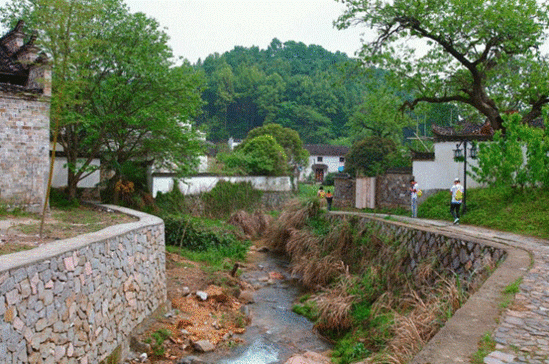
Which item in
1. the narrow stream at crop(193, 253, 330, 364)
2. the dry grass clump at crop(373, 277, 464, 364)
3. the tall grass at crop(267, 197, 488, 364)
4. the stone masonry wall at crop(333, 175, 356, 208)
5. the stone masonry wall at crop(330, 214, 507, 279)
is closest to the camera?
the dry grass clump at crop(373, 277, 464, 364)

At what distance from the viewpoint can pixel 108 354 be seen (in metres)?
7.50

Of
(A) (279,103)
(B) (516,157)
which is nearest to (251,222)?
(B) (516,157)

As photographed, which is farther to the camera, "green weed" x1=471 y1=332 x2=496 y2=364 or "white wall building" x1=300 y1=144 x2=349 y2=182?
"white wall building" x1=300 y1=144 x2=349 y2=182

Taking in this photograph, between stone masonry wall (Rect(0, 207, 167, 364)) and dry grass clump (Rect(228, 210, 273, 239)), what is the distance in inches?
528

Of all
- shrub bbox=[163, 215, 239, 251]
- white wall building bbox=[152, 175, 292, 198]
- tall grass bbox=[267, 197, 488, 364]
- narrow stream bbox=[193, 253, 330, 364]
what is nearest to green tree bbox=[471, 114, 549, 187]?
tall grass bbox=[267, 197, 488, 364]

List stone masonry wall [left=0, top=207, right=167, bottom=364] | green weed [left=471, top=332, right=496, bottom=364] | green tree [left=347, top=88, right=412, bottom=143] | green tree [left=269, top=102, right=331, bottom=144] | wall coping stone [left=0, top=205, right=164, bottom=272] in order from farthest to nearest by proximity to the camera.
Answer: green tree [left=269, top=102, right=331, bottom=144]
green tree [left=347, top=88, right=412, bottom=143]
wall coping stone [left=0, top=205, right=164, bottom=272]
stone masonry wall [left=0, top=207, right=167, bottom=364]
green weed [left=471, top=332, right=496, bottom=364]

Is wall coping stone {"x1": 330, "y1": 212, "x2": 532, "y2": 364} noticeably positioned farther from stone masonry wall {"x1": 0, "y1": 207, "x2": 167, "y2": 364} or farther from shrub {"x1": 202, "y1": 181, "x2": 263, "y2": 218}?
shrub {"x1": 202, "y1": 181, "x2": 263, "y2": 218}

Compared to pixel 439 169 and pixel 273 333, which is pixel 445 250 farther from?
pixel 439 169

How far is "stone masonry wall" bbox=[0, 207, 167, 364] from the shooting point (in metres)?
5.22

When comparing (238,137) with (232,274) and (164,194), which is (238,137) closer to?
(164,194)

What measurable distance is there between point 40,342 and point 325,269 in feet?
32.6

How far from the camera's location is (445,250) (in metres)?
10.2

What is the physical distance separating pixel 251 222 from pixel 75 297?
1757 centimetres

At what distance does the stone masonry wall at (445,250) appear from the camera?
877cm
